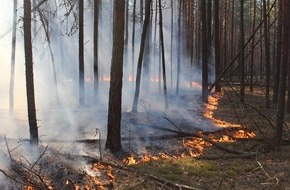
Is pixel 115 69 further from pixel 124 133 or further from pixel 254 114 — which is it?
pixel 254 114

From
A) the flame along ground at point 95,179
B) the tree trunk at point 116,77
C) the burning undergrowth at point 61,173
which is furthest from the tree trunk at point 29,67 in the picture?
the flame along ground at point 95,179

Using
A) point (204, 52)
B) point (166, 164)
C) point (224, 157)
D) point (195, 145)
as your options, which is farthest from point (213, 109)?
point (166, 164)

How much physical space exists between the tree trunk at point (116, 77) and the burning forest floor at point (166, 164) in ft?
1.47

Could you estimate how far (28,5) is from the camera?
9859 millimetres

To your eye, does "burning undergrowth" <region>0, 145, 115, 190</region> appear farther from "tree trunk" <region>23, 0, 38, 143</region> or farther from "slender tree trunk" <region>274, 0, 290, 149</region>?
"slender tree trunk" <region>274, 0, 290, 149</region>

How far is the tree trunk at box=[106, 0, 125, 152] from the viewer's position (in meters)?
9.42

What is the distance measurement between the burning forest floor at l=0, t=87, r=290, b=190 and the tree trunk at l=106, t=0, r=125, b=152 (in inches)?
17.6

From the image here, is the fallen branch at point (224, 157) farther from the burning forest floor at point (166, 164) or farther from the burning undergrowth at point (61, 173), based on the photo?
the burning undergrowth at point (61, 173)

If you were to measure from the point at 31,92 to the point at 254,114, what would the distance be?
9.91 metres

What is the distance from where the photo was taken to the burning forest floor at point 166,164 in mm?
6949

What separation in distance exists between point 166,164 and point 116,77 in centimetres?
285

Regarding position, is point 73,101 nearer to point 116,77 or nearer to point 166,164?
point 116,77

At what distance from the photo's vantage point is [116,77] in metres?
9.54

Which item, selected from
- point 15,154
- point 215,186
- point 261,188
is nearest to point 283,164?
point 261,188
